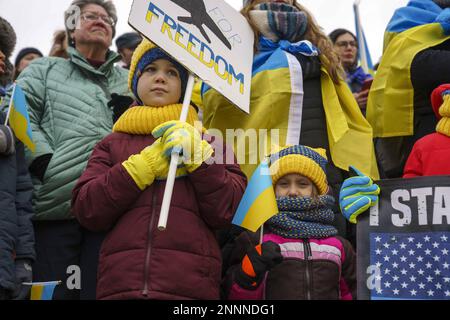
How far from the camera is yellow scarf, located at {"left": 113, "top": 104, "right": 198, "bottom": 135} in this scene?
456 cm

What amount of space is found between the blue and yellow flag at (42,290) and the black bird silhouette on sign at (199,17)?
1599 millimetres

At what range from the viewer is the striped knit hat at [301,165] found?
4801 mm

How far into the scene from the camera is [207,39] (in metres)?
4.82

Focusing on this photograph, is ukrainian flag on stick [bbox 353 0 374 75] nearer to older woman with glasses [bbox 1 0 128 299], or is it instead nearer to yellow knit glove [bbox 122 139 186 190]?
older woman with glasses [bbox 1 0 128 299]

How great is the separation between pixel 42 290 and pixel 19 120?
99 centimetres

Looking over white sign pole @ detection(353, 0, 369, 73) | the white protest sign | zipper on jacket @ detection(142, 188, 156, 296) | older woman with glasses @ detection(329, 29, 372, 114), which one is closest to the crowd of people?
zipper on jacket @ detection(142, 188, 156, 296)

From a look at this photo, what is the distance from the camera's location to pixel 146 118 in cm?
456

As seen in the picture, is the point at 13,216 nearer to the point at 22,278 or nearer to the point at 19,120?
the point at 22,278

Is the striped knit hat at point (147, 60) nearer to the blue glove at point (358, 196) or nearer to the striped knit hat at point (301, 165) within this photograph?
the striped knit hat at point (301, 165)

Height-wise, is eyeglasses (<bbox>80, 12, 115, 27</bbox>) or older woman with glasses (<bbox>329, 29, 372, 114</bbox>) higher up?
older woman with glasses (<bbox>329, 29, 372, 114</bbox>)

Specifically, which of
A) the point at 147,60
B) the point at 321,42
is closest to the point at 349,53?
the point at 321,42

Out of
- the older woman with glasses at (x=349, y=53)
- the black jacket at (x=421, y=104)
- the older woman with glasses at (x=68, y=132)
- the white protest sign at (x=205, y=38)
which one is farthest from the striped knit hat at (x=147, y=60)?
the older woman with glasses at (x=349, y=53)

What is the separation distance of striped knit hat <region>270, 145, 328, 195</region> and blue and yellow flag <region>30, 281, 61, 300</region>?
1.36 m
